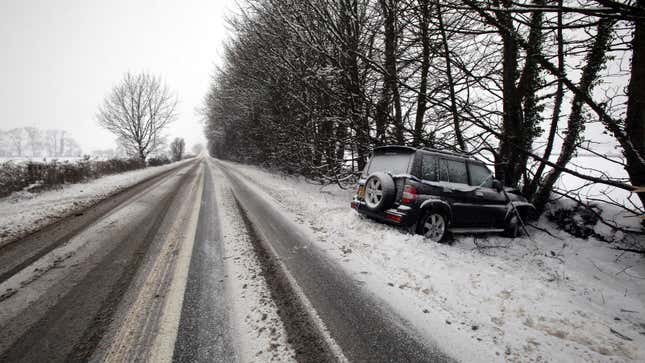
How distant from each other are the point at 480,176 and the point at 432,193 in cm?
165

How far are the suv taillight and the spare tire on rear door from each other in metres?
0.19

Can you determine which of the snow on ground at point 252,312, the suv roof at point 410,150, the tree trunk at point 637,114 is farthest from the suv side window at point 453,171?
the snow on ground at point 252,312

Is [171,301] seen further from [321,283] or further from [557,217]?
[557,217]

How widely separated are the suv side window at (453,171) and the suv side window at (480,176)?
0.71 feet

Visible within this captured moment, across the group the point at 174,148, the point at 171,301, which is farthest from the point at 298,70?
the point at 174,148

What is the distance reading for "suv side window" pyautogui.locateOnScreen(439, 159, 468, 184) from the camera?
4952 mm

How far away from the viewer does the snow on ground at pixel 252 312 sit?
1.88m

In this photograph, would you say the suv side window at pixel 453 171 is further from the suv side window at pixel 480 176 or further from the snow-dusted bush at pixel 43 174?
the snow-dusted bush at pixel 43 174

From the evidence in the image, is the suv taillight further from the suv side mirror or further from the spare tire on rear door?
the suv side mirror

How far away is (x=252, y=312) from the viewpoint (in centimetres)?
232

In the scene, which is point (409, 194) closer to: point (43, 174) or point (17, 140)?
point (43, 174)

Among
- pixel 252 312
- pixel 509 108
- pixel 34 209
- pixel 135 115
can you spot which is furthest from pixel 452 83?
pixel 135 115

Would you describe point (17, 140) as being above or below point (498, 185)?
above

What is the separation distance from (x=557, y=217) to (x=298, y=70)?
8888mm
